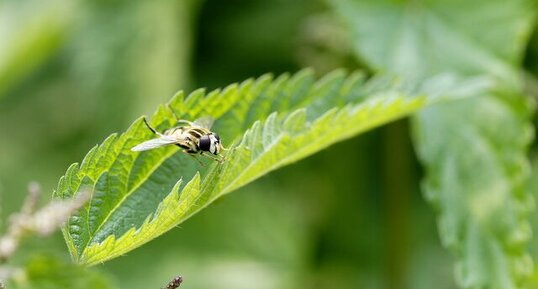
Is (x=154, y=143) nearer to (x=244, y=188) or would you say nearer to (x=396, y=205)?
(x=396, y=205)

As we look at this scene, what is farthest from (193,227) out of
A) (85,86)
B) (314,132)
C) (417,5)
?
(314,132)

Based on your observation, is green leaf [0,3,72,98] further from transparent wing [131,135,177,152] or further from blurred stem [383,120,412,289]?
→ transparent wing [131,135,177,152]

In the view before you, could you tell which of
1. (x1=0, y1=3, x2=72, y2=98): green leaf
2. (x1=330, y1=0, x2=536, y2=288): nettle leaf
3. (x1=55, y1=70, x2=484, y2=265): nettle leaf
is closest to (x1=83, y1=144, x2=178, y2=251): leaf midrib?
(x1=55, y1=70, x2=484, y2=265): nettle leaf

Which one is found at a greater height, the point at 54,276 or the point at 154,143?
the point at 154,143

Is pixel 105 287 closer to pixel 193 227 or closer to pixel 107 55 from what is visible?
pixel 107 55

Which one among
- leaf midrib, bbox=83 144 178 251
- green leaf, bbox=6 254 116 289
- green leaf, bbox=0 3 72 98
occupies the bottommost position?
green leaf, bbox=6 254 116 289

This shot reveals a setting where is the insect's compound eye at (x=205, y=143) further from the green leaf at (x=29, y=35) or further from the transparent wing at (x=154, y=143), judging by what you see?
the green leaf at (x=29, y=35)

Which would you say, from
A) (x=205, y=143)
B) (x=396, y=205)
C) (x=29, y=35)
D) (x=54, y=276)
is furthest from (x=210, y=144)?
(x=29, y=35)

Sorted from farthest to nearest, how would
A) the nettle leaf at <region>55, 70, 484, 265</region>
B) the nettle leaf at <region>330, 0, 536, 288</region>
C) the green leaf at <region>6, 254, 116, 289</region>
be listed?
1. the nettle leaf at <region>330, 0, 536, 288</region>
2. the nettle leaf at <region>55, 70, 484, 265</region>
3. the green leaf at <region>6, 254, 116, 289</region>
